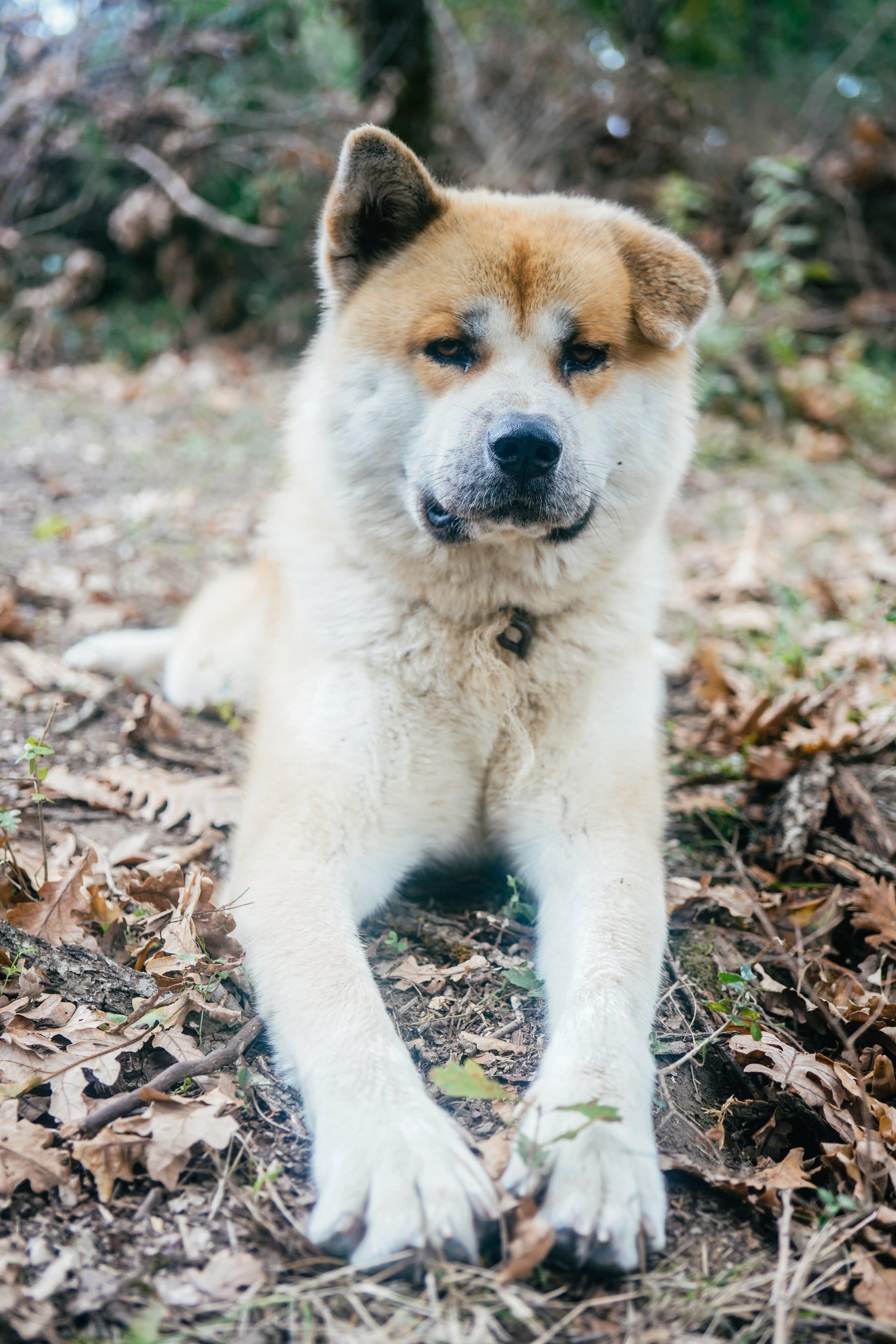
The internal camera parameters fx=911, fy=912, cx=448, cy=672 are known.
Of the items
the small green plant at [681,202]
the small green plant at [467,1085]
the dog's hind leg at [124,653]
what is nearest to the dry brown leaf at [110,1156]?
the small green plant at [467,1085]

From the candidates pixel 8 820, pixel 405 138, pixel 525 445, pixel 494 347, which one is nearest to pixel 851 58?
pixel 405 138

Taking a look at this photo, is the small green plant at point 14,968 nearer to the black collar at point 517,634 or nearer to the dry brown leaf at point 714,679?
the black collar at point 517,634

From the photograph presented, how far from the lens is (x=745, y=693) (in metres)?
3.60

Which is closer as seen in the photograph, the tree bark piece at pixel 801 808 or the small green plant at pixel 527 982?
the small green plant at pixel 527 982

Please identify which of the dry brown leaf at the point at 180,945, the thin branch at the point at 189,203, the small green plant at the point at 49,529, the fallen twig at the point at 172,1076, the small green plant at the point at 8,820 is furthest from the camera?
the thin branch at the point at 189,203

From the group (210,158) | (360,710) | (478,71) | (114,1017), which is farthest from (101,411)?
(114,1017)

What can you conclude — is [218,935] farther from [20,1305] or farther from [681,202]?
[681,202]

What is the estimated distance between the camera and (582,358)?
253 centimetres

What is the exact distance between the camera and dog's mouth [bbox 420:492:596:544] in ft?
7.71

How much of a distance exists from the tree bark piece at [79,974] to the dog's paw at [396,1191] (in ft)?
1.94

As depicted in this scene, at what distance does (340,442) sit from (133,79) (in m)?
8.39

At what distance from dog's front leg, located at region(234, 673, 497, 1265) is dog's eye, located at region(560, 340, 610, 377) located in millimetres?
1070

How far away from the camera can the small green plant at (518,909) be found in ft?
7.73

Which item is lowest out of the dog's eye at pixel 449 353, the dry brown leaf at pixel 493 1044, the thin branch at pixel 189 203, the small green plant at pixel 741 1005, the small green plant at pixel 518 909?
the dry brown leaf at pixel 493 1044
